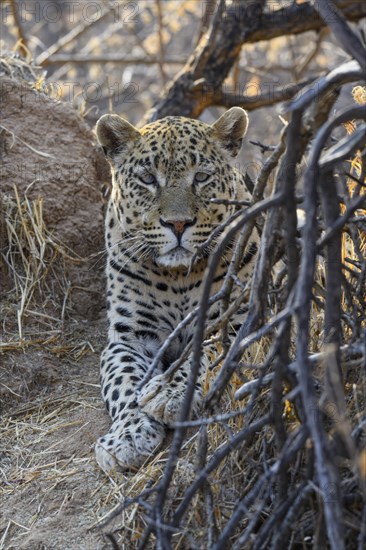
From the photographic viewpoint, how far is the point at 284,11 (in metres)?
9.53

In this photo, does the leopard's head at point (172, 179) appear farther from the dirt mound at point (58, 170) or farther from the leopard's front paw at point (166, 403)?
the dirt mound at point (58, 170)

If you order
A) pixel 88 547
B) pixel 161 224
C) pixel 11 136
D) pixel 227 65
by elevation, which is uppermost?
pixel 227 65

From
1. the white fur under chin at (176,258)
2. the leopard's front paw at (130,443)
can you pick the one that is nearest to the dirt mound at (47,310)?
the leopard's front paw at (130,443)

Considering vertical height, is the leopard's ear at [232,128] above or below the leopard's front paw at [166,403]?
above

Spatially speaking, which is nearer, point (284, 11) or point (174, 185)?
point (174, 185)

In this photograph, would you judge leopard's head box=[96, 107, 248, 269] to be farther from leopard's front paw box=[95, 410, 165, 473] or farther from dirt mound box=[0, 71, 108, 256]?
leopard's front paw box=[95, 410, 165, 473]

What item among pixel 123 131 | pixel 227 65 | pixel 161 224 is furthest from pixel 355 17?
pixel 161 224

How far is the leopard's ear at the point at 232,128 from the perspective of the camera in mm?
6801

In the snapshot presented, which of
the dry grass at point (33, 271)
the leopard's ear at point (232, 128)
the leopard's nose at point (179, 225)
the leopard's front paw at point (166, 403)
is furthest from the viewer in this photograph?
the dry grass at point (33, 271)

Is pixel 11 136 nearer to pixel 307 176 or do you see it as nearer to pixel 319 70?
pixel 307 176

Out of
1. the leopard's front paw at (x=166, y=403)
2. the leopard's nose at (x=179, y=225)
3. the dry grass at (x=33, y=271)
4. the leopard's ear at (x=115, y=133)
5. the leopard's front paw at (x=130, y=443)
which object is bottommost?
the leopard's front paw at (x=130, y=443)

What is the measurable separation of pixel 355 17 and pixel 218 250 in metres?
6.17

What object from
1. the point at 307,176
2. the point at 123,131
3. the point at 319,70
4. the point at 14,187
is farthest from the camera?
the point at 319,70

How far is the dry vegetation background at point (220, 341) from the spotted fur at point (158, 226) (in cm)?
42
